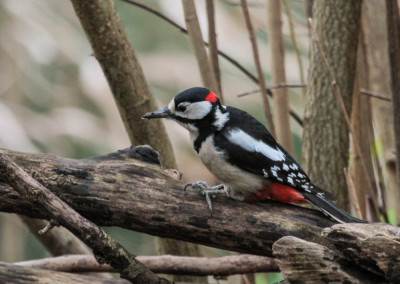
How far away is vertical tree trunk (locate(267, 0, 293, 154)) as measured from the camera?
10.2 feet

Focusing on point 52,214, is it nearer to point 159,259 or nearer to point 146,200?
point 146,200

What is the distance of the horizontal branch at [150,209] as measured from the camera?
2.26 meters

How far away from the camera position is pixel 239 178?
8.47 feet

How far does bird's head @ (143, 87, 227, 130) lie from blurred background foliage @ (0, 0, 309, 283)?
4.34 metres

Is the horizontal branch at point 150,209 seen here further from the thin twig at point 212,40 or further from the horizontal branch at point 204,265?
the thin twig at point 212,40

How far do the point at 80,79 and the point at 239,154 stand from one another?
5.35 meters

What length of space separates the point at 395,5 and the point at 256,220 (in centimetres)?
112

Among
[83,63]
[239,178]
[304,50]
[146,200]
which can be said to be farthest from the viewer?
[304,50]

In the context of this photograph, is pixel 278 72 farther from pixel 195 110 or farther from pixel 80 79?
pixel 80 79

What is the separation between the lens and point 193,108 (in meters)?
2.67

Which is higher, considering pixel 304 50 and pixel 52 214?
pixel 304 50

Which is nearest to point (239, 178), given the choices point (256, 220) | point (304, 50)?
point (256, 220)

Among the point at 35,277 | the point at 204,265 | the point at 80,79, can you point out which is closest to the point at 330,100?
the point at 204,265

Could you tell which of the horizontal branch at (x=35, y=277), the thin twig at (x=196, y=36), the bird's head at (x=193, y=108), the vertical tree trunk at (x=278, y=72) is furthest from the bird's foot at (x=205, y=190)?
the vertical tree trunk at (x=278, y=72)
